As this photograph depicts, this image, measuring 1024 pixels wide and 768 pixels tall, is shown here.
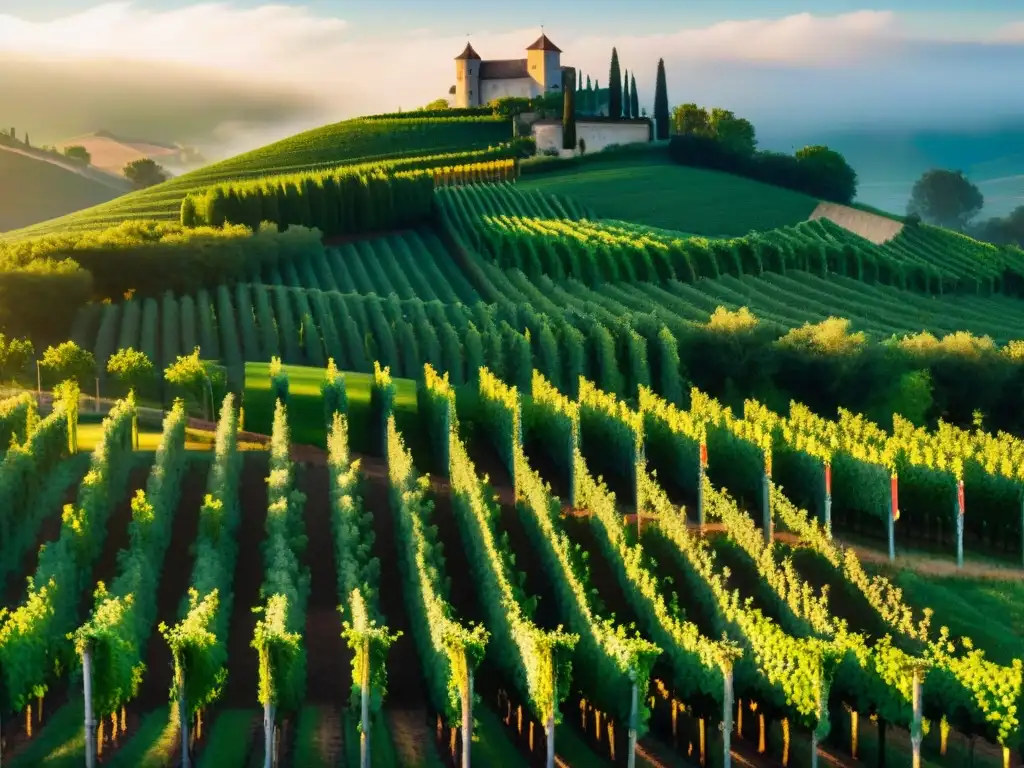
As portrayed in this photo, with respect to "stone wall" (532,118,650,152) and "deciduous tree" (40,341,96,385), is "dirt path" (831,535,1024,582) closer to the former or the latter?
"deciduous tree" (40,341,96,385)

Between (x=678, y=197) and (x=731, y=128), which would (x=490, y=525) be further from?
(x=731, y=128)

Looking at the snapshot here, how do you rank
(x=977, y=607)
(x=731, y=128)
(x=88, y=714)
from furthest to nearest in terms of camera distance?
(x=731, y=128) < (x=977, y=607) < (x=88, y=714)

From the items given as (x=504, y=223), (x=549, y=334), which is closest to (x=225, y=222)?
(x=504, y=223)

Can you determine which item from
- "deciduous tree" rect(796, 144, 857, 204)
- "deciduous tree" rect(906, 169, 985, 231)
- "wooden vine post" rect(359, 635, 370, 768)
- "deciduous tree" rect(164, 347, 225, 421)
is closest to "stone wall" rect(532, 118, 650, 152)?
"deciduous tree" rect(796, 144, 857, 204)

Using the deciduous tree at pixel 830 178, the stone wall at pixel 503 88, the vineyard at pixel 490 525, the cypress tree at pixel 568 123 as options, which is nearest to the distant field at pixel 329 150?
the cypress tree at pixel 568 123

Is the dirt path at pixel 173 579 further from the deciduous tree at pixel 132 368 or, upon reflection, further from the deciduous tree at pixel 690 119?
the deciduous tree at pixel 690 119

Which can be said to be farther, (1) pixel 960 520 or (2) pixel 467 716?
(1) pixel 960 520

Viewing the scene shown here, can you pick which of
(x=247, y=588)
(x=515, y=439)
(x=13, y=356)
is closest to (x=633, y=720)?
(x=247, y=588)
